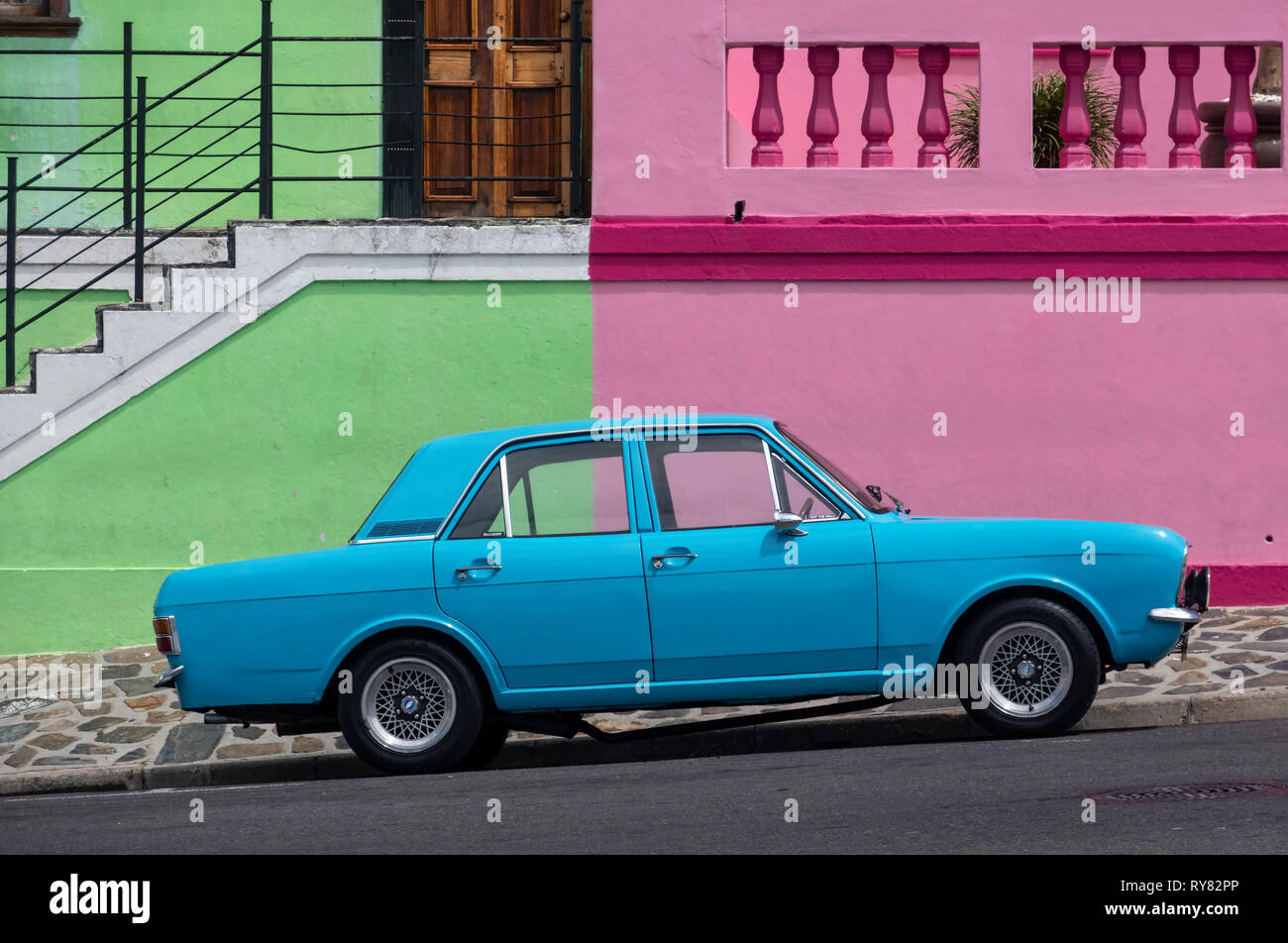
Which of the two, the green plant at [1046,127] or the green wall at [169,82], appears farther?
the green wall at [169,82]

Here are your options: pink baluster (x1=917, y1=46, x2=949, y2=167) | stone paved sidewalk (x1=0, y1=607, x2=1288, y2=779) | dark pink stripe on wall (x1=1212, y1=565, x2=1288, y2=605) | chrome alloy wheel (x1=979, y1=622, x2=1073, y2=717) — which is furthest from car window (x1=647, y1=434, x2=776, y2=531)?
dark pink stripe on wall (x1=1212, y1=565, x2=1288, y2=605)

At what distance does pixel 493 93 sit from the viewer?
14.4 meters

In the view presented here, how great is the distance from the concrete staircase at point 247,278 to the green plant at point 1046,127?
116 inches

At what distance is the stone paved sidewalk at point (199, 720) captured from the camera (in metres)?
9.20

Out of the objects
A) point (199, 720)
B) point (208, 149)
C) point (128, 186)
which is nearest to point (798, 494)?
point (199, 720)

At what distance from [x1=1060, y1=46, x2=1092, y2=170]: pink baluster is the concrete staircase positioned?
332 cm

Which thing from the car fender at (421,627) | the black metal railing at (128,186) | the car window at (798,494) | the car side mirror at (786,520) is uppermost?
the black metal railing at (128,186)

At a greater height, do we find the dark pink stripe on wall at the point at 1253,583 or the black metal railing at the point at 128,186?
the black metal railing at the point at 128,186

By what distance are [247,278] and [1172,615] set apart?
665 centimetres

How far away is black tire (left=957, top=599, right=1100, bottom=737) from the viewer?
26.6 feet

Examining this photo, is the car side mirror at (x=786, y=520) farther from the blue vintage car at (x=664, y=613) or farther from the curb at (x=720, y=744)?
the curb at (x=720, y=744)

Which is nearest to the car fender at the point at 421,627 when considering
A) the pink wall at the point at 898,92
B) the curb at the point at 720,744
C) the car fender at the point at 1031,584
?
the curb at the point at 720,744

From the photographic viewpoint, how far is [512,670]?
815 centimetres
